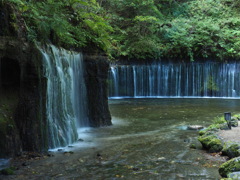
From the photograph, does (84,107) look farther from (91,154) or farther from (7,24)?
(7,24)

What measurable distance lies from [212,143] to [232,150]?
0.88 meters

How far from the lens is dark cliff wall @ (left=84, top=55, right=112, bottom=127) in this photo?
11117mm

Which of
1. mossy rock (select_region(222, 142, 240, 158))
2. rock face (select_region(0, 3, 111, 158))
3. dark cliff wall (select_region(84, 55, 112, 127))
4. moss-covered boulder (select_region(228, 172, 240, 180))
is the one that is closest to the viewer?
moss-covered boulder (select_region(228, 172, 240, 180))

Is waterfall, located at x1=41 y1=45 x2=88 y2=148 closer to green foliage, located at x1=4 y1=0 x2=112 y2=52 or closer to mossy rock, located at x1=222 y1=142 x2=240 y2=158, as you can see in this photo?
green foliage, located at x1=4 y1=0 x2=112 y2=52

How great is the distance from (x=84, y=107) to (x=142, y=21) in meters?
19.7

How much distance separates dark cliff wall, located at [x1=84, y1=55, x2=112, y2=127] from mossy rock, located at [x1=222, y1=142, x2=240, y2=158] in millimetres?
5341

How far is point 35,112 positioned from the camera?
711 cm

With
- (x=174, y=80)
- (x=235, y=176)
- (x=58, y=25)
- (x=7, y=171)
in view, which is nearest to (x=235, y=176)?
(x=235, y=176)

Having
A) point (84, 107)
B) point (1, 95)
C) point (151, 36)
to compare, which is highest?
point (151, 36)

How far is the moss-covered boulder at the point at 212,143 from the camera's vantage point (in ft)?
23.8

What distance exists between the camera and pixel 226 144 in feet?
23.5

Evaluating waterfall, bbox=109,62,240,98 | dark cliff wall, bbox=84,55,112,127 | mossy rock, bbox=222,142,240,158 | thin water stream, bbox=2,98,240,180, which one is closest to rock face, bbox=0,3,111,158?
thin water stream, bbox=2,98,240,180

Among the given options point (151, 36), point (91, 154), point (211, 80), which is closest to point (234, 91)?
point (211, 80)

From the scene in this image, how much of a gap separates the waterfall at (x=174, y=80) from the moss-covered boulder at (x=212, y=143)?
19341 millimetres
